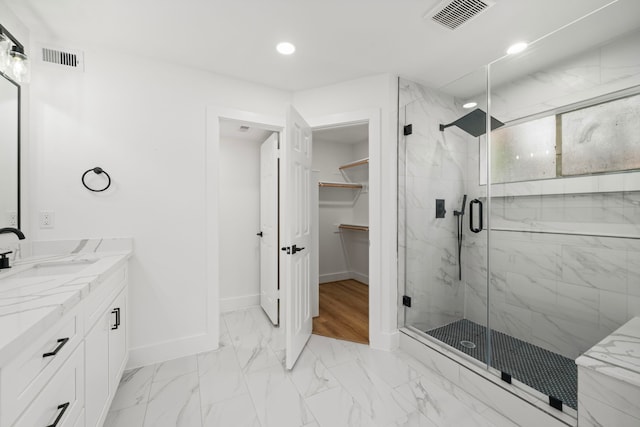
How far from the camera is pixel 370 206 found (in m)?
2.43

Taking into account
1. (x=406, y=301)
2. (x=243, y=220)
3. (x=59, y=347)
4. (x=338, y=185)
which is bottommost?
(x=406, y=301)

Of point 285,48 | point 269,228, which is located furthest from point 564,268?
point 285,48

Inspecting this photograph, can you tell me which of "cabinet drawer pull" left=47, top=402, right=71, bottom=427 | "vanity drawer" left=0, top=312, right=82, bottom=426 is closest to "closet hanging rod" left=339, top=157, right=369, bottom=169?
"vanity drawer" left=0, top=312, right=82, bottom=426

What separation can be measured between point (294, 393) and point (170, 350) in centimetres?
112

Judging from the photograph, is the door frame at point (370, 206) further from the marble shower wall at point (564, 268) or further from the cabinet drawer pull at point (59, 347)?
the cabinet drawer pull at point (59, 347)

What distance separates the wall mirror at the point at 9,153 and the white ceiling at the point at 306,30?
0.51 metres

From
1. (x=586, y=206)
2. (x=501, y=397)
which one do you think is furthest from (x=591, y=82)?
(x=501, y=397)

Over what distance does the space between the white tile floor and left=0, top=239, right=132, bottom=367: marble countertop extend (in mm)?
880

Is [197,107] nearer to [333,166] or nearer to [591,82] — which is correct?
[333,166]

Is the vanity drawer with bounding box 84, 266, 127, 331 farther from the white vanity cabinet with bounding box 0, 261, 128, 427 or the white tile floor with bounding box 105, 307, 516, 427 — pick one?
the white tile floor with bounding box 105, 307, 516, 427

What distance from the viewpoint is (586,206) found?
81.2 inches

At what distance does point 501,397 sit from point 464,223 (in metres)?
1.60

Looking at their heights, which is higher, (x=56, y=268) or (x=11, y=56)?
(x=11, y=56)

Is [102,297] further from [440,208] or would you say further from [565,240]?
[565,240]
